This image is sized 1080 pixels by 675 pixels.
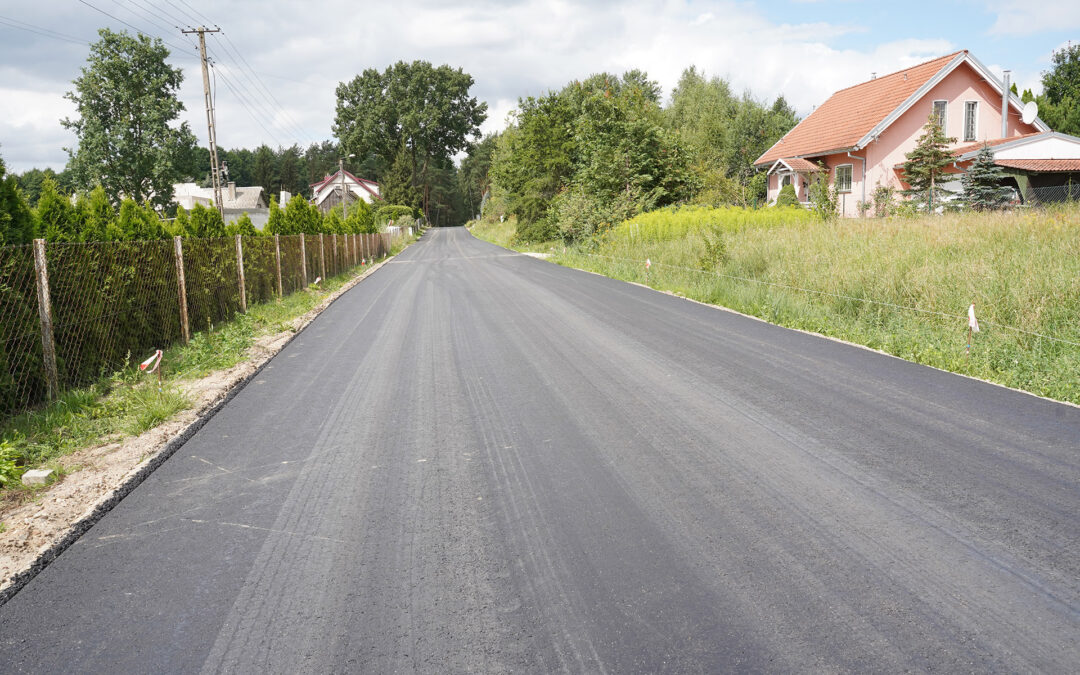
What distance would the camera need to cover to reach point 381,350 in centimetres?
983

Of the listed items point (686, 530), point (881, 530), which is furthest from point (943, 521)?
point (686, 530)

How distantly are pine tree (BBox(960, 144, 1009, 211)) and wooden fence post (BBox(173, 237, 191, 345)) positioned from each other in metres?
22.1

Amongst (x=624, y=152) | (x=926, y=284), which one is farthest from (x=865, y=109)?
(x=926, y=284)

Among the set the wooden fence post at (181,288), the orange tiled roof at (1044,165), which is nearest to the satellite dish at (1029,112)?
the orange tiled roof at (1044,165)

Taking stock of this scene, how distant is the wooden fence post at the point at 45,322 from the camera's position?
266 inches

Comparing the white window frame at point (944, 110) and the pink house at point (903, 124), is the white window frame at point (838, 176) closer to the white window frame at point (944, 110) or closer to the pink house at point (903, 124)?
the pink house at point (903, 124)

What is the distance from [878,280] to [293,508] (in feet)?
31.7

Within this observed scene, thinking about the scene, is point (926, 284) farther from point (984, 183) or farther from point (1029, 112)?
point (1029, 112)

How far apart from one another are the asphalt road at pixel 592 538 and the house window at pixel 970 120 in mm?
29390

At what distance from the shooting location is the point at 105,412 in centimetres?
669

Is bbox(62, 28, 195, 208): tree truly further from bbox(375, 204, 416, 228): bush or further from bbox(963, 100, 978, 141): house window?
bbox(963, 100, 978, 141): house window

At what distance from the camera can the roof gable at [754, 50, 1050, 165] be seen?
95.1 feet

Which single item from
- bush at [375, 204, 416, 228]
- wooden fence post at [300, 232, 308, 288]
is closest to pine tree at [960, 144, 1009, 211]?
wooden fence post at [300, 232, 308, 288]

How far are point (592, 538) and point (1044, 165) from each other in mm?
28688
